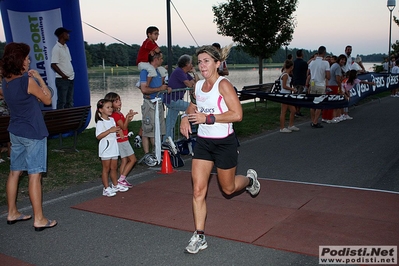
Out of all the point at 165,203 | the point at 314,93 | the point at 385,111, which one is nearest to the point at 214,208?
the point at 165,203

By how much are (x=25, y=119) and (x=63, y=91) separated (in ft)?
19.7

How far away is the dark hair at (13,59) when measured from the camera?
5.29 meters

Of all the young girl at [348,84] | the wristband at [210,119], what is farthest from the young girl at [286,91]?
the wristband at [210,119]

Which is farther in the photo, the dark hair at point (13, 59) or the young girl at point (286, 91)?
the young girl at point (286, 91)

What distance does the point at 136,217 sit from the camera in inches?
235

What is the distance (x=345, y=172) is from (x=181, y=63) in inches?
151

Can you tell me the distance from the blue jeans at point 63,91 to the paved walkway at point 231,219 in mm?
4070

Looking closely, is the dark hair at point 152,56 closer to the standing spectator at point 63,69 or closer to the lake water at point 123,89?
the standing spectator at point 63,69

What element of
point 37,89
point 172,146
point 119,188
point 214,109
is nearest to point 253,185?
point 214,109

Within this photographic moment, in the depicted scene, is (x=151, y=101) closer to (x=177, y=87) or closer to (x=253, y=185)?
(x=177, y=87)

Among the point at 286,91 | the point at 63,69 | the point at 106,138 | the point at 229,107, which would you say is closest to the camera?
the point at 229,107

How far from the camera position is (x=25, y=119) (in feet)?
18.0

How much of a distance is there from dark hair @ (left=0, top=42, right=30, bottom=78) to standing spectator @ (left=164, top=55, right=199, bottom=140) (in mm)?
4493

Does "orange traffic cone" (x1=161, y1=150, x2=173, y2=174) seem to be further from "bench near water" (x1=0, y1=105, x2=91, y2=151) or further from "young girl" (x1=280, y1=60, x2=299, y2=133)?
"young girl" (x1=280, y1=60, x2=299, y2=133)
